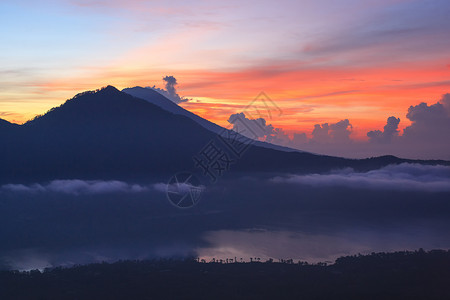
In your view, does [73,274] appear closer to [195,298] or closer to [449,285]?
[195,298]

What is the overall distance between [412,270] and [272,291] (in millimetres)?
62997

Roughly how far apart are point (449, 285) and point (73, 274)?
137m

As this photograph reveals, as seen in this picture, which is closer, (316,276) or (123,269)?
(316,276)

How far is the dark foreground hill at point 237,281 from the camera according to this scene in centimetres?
14862

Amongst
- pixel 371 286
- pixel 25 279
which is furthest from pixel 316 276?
pixel 25 279

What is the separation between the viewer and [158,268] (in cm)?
19188

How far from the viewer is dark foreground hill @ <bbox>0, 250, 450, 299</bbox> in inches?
5851

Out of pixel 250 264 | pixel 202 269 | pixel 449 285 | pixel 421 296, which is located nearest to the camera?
pixel 421 296

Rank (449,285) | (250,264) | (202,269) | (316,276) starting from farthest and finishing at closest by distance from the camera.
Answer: (250,264)
(202,269)
(316,276)
(449,285)

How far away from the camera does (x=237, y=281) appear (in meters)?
166

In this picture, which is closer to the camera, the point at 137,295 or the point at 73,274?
the point at 137,295

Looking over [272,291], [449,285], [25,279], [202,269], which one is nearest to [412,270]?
[449,285]

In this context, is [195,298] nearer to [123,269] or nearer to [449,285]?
[123,269]

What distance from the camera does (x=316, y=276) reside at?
172 m
